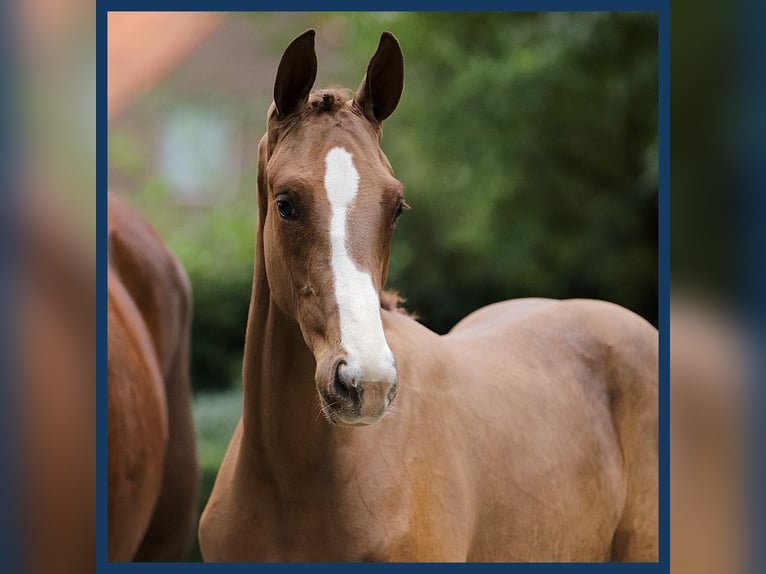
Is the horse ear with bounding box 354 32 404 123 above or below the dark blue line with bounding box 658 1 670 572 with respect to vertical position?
above

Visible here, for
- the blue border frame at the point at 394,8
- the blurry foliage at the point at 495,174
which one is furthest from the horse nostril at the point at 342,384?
the blurry foliage at the point at 495,174

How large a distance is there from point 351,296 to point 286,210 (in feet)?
0.93

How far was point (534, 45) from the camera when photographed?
3.96 m

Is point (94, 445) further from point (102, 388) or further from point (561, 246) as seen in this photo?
point (561, 246)

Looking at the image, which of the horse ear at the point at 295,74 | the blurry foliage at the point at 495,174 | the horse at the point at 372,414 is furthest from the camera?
the blurry foliage at the point at 495,174

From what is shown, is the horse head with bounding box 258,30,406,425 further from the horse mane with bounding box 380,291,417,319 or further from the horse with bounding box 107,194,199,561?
the horse with bounding box 107,194,199,561

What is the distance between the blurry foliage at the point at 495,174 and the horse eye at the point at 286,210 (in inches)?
59.7

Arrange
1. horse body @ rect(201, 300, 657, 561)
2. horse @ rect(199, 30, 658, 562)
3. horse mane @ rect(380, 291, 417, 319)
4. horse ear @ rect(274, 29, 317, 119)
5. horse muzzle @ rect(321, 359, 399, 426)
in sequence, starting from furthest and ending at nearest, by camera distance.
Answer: horse mane @ rect(380, 291, 417, 319) → horse body @ rect(201, 300, 657, 561) → horse ear @ rect(274, 29, 317, 119) → horse @ rect(199, 30, 658, 562) → horse muzzle @ rect(321, 359, 399, 426)

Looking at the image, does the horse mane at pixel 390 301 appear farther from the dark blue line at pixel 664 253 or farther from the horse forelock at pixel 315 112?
the dark blue line at pixel 664 253

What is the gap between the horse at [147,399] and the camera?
3045 millimetres

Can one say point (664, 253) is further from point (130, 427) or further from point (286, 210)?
point (130, 427)

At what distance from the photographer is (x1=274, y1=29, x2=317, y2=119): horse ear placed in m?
2.37

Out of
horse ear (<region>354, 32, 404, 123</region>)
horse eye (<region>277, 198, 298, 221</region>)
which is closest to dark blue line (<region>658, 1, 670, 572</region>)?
horse ear (<region>354, 32, 404, 123</region>)

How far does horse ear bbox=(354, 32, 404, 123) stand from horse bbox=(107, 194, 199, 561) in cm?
104
